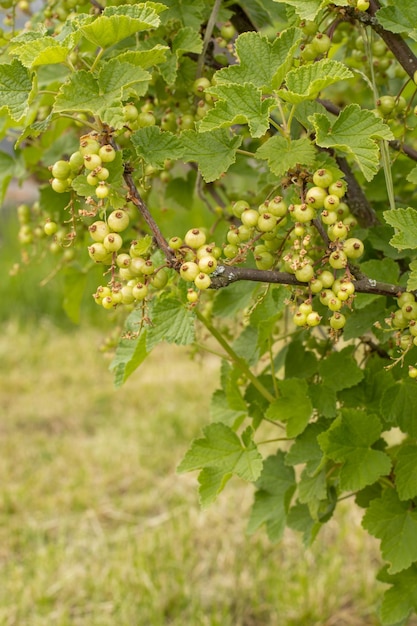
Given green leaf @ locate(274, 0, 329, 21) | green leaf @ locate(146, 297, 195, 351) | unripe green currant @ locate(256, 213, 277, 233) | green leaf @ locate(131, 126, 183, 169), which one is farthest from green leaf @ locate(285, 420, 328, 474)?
green leaf @ locate(274, 0, 329, 21)

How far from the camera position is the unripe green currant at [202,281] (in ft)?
2.97

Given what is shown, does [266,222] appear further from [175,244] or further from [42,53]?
[42,53]

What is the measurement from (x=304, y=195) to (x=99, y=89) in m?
0.28

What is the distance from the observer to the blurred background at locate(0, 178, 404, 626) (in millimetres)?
2316

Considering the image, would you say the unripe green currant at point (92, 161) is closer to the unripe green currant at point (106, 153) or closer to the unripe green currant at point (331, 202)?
the unripe green currant at point (106, 153)

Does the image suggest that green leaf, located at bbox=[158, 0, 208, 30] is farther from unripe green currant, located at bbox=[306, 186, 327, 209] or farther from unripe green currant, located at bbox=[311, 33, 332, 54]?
unripe green currant, located at bbox=[306, 186, 327, 209]

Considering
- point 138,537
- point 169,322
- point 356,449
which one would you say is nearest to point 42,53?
point 169,322

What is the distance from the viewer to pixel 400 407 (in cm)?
127

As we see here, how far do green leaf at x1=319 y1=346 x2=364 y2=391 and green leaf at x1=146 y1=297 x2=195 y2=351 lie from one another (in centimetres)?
34

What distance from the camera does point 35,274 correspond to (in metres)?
5.73

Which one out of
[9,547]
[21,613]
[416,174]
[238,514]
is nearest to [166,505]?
[238,514]

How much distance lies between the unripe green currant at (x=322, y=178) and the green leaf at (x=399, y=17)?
0.77ft

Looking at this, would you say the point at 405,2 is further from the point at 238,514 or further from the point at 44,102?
the point at 238,514

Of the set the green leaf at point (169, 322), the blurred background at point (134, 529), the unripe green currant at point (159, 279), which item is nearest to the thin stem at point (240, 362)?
the green leaf at point (169, 322)
